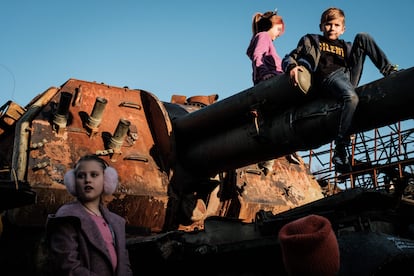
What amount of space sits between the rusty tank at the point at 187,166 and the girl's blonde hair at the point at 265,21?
1.21 m

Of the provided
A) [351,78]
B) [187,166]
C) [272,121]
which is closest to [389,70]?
[351,78]

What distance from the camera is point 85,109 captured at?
5484 mm

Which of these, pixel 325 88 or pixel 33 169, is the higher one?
pixel 325 88

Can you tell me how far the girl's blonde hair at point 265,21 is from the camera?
6.29 meters

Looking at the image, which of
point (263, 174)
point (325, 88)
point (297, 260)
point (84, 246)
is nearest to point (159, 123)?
point (263, 174)

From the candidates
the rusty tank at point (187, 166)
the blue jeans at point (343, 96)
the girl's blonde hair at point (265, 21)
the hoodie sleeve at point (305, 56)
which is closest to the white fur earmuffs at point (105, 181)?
the rusty tank at point (187, 166)

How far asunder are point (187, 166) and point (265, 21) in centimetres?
200

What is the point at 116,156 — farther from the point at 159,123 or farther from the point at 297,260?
the point at 297,260

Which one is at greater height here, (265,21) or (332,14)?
(265,21)

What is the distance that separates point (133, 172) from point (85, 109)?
834 mm

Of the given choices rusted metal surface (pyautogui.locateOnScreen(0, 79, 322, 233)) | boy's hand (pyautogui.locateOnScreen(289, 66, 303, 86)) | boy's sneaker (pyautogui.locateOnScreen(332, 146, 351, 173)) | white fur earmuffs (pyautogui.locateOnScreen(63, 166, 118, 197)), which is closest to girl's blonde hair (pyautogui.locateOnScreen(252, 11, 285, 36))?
rusted metal surface (pyautogui.locateOnScreen(0, 79, 322, 233))

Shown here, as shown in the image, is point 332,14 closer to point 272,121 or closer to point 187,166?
point 272,121

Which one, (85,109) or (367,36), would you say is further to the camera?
(85,109)

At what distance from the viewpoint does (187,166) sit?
219 inches
